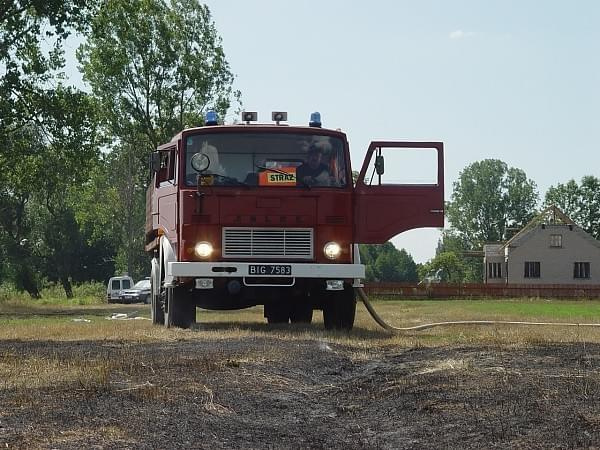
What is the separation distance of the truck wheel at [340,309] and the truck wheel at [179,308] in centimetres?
211

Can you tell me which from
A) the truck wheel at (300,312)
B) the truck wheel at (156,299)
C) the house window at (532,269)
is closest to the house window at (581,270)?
the house window at (532,269)

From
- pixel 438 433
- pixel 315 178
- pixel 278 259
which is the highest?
pixel 315 178

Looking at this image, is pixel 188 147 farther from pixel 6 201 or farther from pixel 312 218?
pixel 6 201

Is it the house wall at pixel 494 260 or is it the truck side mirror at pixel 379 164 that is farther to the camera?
the house wall at pixel 494 260

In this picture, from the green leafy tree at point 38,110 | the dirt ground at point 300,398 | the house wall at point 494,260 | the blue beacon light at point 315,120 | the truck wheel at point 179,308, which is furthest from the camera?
the house wall at point 494,260

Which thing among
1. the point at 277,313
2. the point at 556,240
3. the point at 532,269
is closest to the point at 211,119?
the point at 277,313

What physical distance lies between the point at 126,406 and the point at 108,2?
3514cm

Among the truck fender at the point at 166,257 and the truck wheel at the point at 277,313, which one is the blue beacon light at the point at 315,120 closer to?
the truck fender at the point at 166,257

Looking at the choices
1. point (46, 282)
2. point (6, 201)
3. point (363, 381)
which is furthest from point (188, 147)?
point (46, 282)

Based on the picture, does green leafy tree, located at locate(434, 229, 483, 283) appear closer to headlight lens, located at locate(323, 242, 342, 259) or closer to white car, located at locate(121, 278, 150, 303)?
white car, located at locate(121, 278, 150, 303)

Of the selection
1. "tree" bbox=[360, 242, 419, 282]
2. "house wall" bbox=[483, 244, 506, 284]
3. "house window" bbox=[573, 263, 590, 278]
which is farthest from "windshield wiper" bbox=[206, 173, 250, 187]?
"tree" bbox=[360, 242, 419, 282]

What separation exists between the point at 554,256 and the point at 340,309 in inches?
3385

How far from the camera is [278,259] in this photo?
17.4 meters

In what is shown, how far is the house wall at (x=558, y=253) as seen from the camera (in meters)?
101
